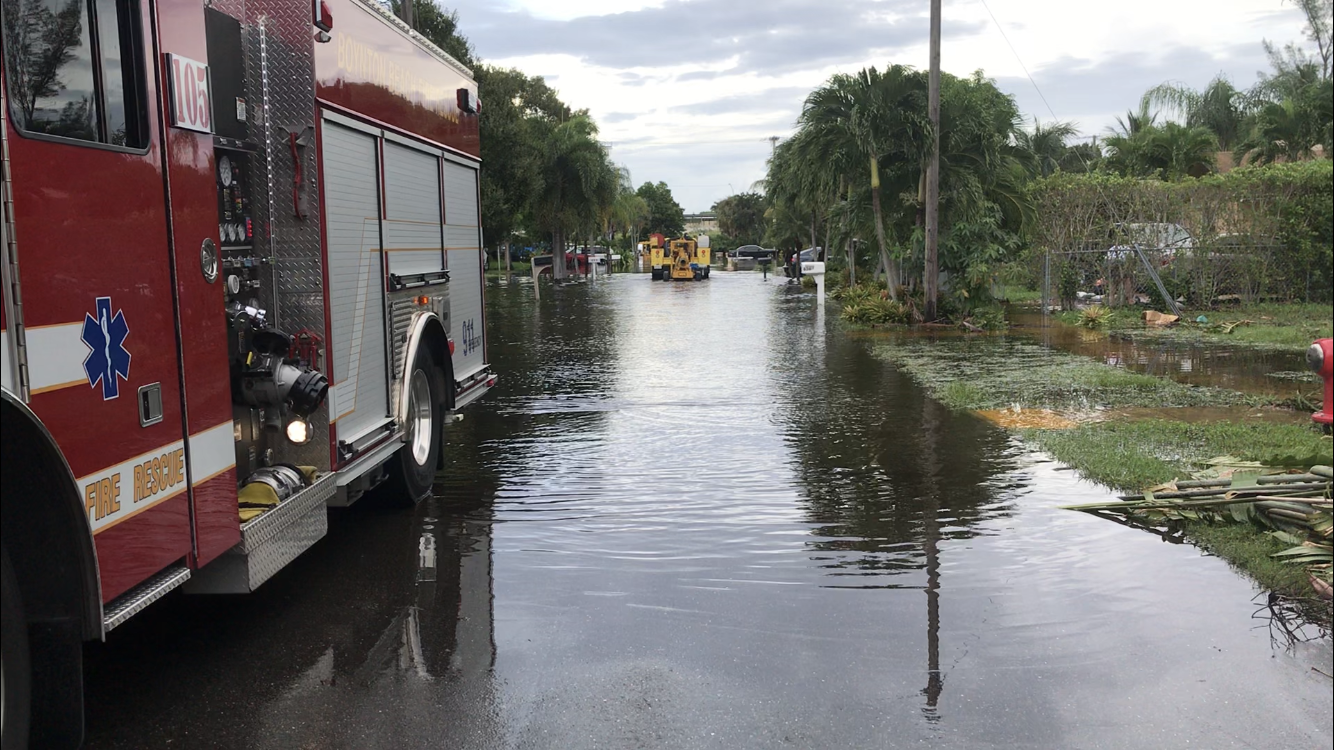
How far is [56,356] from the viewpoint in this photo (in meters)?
3.52

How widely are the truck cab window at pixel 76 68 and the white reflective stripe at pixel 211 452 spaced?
1.14 metres

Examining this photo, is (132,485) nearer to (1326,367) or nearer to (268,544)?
(268,544)

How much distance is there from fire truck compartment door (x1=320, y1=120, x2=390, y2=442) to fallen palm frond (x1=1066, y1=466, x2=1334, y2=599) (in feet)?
14.7

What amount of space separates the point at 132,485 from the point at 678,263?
50692 millimetres

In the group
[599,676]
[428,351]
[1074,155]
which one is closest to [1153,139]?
[1074,155]

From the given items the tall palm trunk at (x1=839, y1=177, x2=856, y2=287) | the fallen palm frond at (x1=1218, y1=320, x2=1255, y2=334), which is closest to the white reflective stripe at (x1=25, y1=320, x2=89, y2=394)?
the fallen palm frond at (x1=1218, y1=320, x2=1255, y2=334)

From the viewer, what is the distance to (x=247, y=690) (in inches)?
184

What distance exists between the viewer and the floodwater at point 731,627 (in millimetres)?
4316

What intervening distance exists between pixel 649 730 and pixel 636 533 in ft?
9.65

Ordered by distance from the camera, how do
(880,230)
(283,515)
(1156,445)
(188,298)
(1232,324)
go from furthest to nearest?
(880,230) → (1232,324) → (1156,445) → (283,515) → (188,298)

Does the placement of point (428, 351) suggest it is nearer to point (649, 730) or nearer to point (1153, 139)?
point (649, 730)

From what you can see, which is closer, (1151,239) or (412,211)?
(412,211)

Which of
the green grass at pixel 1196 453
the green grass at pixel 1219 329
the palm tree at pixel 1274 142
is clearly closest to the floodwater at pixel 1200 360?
the green grass at pixel 1219 329

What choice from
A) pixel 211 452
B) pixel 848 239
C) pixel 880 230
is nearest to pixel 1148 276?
pixel 880 230
